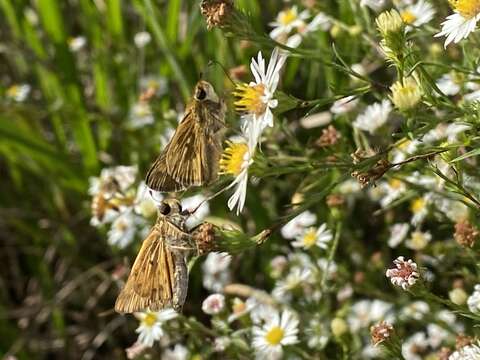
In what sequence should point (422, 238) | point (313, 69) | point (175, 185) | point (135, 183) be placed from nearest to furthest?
1. point (175, 185)
2. point (422, 238)
3. point (135, 183)
4. point (313, 69)

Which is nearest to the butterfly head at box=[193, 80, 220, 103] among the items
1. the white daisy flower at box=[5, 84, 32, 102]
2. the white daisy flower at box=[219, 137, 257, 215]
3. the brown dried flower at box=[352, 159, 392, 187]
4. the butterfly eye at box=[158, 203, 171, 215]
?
the white daisy flower at box=[219, 137, 257, 215]

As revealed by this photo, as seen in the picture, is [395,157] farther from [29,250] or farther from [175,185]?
[29,250]

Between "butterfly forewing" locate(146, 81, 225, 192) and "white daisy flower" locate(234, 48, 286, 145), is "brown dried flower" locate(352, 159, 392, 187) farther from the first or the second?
"butterfly forewing" locate(146, 81, 225, 192)

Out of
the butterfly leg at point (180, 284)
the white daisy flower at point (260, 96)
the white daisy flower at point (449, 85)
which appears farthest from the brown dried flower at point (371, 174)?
the white daisy flower at point (449, 85)

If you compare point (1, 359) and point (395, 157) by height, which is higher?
point (395, 157)

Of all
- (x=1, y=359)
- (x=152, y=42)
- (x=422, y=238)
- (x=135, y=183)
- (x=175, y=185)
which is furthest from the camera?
(x=152, y=42)

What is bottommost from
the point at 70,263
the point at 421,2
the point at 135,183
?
the point at 70,263

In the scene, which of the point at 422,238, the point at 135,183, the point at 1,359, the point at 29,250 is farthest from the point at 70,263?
the point at 422,238
